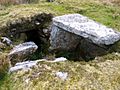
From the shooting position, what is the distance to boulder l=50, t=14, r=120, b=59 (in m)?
8.79

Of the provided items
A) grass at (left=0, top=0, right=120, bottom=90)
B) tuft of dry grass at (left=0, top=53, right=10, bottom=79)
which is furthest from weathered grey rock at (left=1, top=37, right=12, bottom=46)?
grass at (left=0, top=0, right=120, bottom=90)

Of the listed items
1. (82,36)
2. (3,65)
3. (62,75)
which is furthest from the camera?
(82,36)

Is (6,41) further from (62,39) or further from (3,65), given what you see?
(3,65)

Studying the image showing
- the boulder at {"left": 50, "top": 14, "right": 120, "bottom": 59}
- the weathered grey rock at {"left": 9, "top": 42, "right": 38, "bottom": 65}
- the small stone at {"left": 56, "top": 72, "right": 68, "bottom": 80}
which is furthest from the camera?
the boulder at {"left": 50, "top": 14, "right": 120, "bottom": 59}

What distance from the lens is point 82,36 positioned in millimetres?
9078

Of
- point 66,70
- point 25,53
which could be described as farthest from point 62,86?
point 25,53

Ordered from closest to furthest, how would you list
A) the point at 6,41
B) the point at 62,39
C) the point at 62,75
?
the point at 62,75 < the point at 6,41 < the point at 62,39

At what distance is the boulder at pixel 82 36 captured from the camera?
8.79 m

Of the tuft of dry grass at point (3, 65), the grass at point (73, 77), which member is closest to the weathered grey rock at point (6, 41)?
the tuft of dry grass at point (3, 65)

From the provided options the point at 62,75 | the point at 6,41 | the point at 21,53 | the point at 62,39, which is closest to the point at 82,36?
the point at 62,39

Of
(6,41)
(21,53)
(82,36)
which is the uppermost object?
(82,36)

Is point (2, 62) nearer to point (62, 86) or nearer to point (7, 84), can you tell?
point (7, 84)

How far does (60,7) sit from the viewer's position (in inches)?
517

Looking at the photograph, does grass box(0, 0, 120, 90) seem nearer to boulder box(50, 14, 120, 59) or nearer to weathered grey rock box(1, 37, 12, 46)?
boulder box(50, 14, 120, 59)
